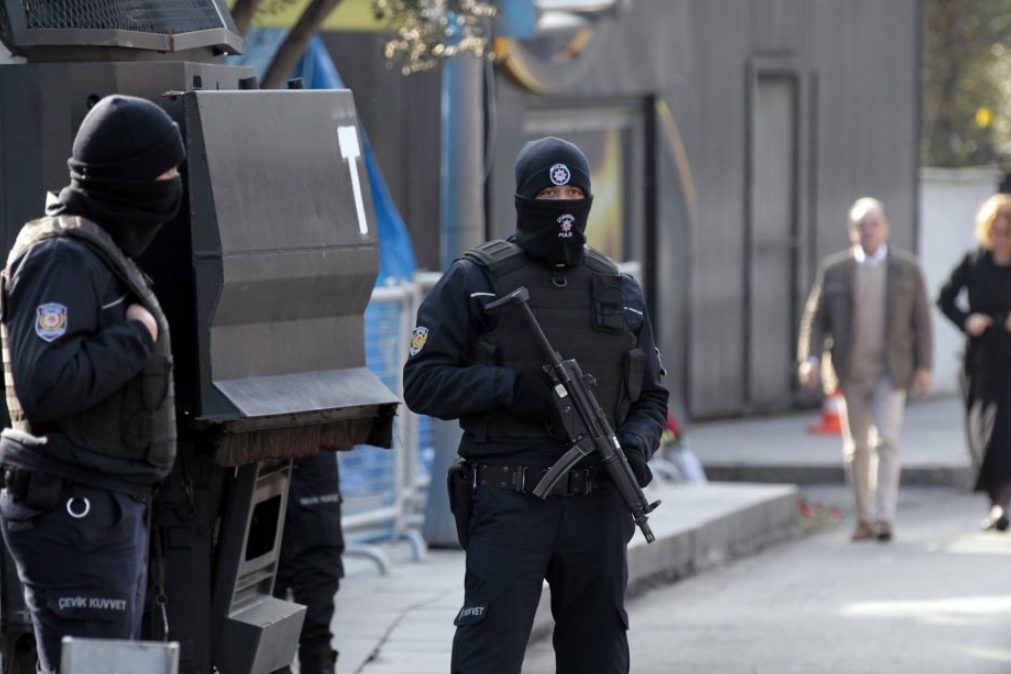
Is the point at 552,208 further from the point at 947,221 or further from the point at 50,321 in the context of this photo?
the point at 947,221

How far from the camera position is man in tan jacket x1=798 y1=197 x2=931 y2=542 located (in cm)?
1170

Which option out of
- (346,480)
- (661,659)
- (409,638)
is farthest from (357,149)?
(346,480)

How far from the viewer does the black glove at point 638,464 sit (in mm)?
5648

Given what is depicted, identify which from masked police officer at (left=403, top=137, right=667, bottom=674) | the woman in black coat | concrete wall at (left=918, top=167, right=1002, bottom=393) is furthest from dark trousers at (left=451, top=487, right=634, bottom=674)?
concrete wall at (left=918, top=167, right=1002, bottom=393)

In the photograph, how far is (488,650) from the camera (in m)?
5.50

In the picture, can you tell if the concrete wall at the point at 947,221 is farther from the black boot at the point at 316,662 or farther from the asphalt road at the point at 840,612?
the black boot at the point at 316,662

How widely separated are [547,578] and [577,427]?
488mm

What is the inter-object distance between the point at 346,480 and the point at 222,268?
477 cm

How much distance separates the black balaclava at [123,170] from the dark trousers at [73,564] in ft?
2.05

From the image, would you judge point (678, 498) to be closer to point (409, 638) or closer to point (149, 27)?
point (409, 638)

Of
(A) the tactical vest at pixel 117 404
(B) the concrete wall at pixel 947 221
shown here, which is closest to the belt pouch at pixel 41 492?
(A) the tactical vest at pixel 117 404

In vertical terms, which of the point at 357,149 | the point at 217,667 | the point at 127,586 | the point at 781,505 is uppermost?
the point at 357,149

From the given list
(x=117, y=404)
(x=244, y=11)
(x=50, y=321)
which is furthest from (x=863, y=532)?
(x=50, y=321)

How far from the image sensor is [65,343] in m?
4.47
